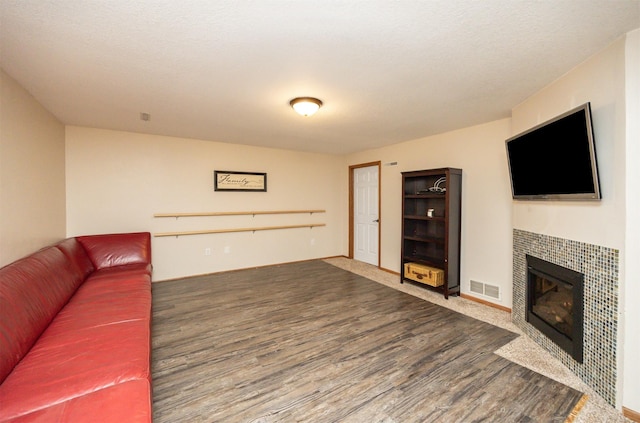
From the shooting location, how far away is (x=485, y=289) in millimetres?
3525

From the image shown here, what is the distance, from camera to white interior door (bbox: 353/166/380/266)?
5430 mm

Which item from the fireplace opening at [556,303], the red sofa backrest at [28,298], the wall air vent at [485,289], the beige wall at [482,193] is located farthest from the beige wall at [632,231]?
the red sofa backrest at [28,298]

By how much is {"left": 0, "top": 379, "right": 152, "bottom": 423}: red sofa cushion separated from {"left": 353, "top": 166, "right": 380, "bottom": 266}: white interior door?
4.57 m

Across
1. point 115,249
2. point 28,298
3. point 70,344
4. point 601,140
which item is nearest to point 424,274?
point 601,140

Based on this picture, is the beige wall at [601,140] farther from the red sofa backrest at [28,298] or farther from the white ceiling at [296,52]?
the red sofa backrest at [28,298]

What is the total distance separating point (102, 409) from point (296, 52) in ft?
7.27

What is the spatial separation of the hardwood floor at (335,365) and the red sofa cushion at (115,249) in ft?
2.09

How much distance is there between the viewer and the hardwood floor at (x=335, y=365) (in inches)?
66.6

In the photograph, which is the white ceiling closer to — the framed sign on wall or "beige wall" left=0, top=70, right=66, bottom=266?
"beige wall" left=0, top=70, right=66, bottom=266

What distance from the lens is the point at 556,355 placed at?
2.24m

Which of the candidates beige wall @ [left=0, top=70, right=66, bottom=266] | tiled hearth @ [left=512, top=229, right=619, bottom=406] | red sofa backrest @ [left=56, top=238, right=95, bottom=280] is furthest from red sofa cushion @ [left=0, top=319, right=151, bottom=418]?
tiled hearth @ [left=512, top=229, right=619, bottom=406]

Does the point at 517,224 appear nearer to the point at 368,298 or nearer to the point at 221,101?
the point at 368,298

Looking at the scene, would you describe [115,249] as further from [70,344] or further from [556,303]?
[556,303]

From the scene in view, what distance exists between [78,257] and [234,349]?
2.16 metres
